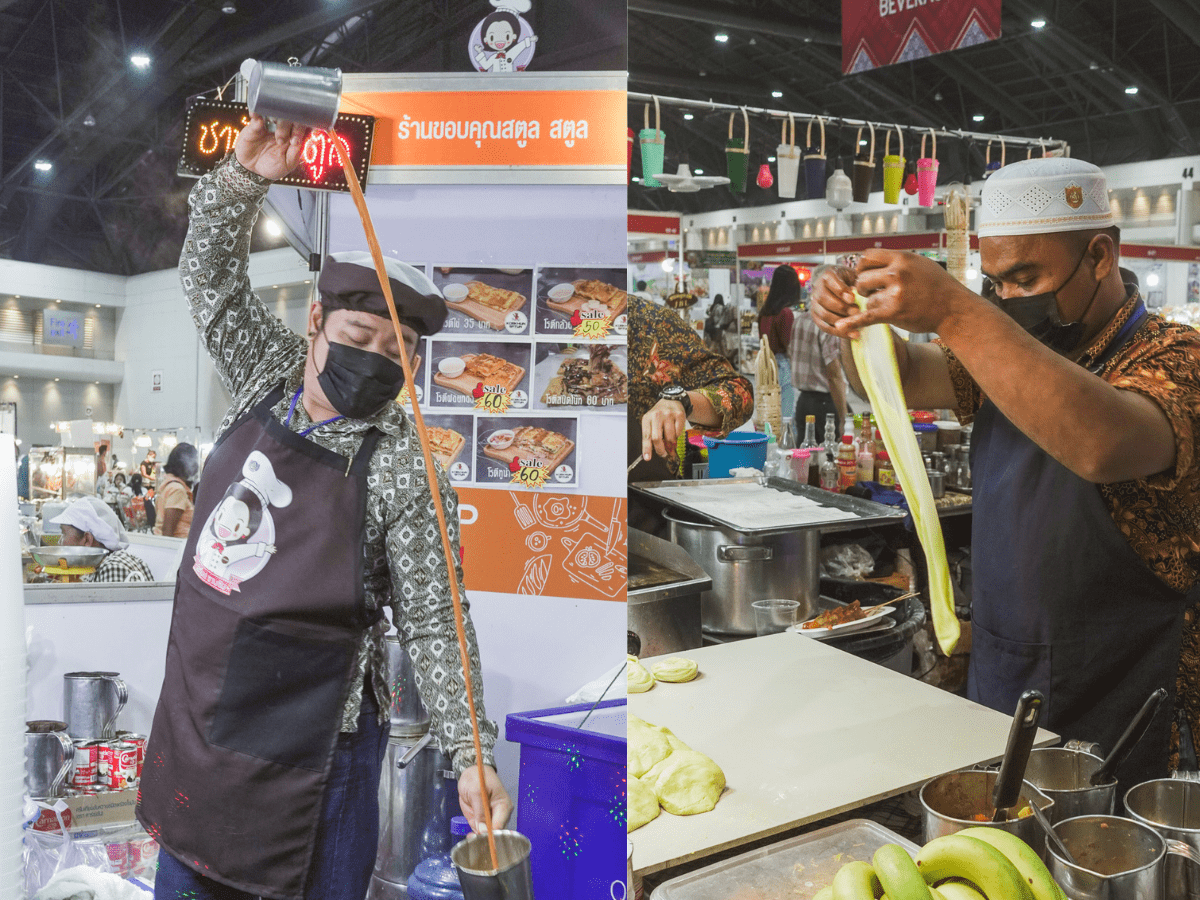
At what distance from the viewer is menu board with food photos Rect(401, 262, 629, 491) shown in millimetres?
1216

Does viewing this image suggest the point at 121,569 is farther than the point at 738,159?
No

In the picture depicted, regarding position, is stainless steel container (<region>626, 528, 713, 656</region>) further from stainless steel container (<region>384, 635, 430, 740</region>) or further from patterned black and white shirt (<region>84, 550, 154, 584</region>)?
patterned black and white shirt (<region>84, 550, 154, 584</region>)

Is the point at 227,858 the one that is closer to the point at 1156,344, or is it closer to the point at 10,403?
the point at 10,403

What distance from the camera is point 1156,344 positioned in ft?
3.26

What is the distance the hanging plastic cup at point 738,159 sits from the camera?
200 centimetres

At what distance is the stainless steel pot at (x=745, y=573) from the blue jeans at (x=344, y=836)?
83 centimetres

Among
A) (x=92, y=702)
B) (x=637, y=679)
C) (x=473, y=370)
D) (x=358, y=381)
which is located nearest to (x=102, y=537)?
(x=92, y=702)

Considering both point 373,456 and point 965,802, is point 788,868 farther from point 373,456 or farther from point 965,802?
point 373,456

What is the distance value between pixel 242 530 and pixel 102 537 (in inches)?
11.2

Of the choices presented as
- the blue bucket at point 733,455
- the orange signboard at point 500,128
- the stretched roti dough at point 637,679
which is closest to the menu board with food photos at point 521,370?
the orange signboard at point 500,128

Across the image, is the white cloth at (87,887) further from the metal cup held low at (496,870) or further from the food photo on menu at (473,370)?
the food photo on menu at (473,370)

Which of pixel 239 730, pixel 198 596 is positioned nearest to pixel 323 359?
pixel 198 596

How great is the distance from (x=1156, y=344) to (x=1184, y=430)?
11cm

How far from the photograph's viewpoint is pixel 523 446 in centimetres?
132
